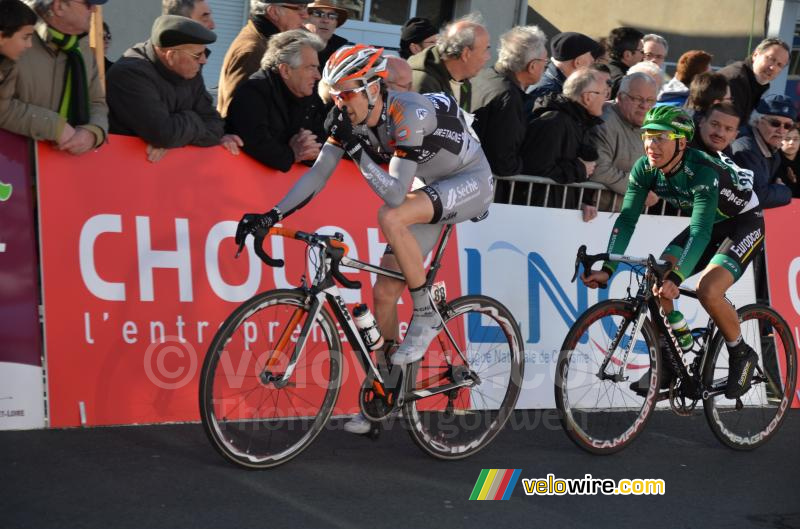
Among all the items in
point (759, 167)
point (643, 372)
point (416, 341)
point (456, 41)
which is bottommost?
point (643, 372)

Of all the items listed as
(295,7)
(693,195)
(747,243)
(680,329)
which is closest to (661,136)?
Result: (693,195)

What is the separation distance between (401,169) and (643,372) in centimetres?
233

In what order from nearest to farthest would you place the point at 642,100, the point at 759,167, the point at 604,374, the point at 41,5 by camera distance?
1. the point at 41,5
2. the point at 604,374
3. the point at 642,100
4. the point at 759,167

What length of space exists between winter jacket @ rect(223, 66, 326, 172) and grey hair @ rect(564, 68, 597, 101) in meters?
2.11

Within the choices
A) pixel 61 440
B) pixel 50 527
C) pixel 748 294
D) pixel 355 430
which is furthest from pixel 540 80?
pixel 50 527

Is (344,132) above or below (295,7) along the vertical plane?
below

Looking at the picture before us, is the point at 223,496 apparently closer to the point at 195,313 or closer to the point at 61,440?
the point at 61,440

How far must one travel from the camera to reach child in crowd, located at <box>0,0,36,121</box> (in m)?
5.73

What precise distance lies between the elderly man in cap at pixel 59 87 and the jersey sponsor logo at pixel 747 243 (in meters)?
3.98

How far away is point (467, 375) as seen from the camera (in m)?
6.27

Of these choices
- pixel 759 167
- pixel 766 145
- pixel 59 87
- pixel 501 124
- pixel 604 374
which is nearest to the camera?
pixel 59 87

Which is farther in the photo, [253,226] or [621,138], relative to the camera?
[621,138]

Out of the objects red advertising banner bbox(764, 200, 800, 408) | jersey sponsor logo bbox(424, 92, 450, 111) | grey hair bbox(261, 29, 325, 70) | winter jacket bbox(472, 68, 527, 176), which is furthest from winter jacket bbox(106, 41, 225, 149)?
red advertising banner bbox(764, 200, 800, 408)

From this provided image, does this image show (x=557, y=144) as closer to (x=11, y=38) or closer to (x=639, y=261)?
(x=639, y=261)
